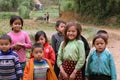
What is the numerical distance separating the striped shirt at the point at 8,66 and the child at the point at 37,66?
143 mm

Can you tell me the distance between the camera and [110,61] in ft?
Answer: 14.1

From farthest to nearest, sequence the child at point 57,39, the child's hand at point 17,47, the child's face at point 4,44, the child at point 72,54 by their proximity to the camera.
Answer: the child at point 57,39
the child's hand at point 17,47
the child at point 72,54
the child's face at point 4,44

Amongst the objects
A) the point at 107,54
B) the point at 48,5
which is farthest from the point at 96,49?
the point at 48,5

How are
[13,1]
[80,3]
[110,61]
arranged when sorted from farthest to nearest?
[13,1]
[80,3]
[110,61]

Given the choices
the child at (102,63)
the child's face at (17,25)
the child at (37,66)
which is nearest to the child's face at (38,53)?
the child at (37,66)

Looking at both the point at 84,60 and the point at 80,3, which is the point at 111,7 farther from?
the point at 84,60

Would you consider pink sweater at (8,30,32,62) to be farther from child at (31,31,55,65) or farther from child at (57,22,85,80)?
child at (57,22,85,80)

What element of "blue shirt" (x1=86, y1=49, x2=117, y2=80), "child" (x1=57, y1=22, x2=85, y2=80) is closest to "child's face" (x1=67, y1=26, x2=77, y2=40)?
"child" (x1=57, y1=22, x2=85, y2=80)

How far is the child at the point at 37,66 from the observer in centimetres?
432

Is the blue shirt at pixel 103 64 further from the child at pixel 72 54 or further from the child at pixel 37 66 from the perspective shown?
the child at pixel 37 66

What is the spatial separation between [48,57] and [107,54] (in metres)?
0.94

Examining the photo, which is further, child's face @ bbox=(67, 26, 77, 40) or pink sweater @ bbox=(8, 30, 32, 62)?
pink sweater @ bbox=(8, 30, 32, 62)

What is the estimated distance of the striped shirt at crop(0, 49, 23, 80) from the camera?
429 centimetres

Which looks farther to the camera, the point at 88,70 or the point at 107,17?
the point at 107,17
